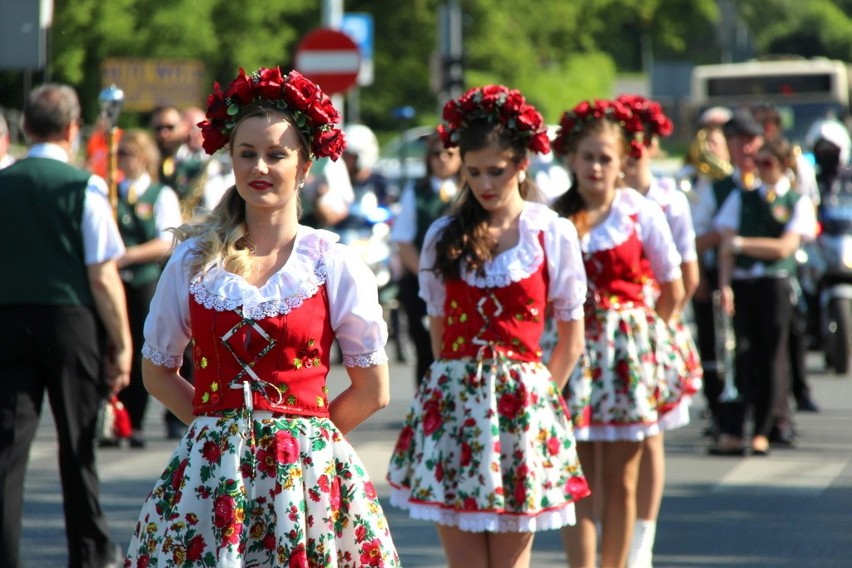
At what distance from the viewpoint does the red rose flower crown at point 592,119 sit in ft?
22.6

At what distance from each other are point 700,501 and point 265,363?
212 inches

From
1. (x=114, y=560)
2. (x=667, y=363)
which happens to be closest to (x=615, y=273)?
(x=667, y=363)

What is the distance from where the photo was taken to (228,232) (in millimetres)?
4379

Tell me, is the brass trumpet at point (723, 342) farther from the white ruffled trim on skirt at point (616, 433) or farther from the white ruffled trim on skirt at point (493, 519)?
the white ruffled trim on skirt at point (493, 519)

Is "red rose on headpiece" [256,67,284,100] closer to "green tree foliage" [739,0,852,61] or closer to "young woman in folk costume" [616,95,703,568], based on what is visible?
"young woman in folk costume" [616,95,703,568]

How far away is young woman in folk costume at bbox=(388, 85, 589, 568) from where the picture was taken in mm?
5707

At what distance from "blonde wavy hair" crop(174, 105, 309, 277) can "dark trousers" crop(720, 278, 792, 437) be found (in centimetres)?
674

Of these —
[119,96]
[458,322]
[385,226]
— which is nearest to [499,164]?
[458,322]

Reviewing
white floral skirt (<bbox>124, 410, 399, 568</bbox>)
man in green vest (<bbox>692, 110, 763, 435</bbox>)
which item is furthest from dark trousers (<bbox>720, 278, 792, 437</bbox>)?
white floral skirt (<bbox>124, 410, 399, 568</bbox>)

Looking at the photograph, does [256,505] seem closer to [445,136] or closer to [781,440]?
[445,136]

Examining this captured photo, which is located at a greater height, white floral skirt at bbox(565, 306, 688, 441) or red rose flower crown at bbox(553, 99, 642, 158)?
red rose flower crown at bbox(553, 99, 642, 158)

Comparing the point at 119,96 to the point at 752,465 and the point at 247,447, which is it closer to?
the point at 752,465

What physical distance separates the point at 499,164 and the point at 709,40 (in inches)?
3049

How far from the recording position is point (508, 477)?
5711mm
